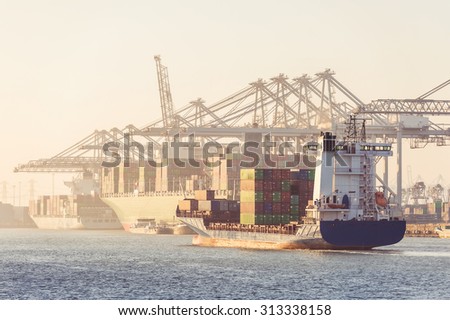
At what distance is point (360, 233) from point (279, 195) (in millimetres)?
14594

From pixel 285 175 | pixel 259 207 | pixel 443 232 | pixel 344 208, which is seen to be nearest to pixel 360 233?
pixel 344 208

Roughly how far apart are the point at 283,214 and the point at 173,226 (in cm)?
7301

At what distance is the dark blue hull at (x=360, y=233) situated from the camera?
89.6m

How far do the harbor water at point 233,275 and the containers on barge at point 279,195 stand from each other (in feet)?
20.8

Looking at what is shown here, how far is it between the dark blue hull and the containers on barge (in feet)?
40.0

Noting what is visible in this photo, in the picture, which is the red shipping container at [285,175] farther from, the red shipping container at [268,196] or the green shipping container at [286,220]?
the green shipping container at [286,220]

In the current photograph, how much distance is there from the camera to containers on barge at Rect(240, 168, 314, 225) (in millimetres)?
103188

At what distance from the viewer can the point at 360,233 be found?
295ft

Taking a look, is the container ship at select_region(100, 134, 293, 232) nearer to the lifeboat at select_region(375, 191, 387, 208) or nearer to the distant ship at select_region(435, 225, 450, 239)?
the distant ship at select_region(435, 225, 450, 239)

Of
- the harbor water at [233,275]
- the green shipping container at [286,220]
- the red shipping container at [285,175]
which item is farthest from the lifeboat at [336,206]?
the red shipping container at [285,175]

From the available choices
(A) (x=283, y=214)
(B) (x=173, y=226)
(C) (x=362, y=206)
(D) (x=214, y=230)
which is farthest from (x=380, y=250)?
(B) (x=173, y=226)

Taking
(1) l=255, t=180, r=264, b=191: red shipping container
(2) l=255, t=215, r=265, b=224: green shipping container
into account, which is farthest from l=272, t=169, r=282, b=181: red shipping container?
(2) l=255, t=215, r=265, b=224: green shipping container

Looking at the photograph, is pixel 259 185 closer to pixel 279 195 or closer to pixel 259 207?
pixel 259 207

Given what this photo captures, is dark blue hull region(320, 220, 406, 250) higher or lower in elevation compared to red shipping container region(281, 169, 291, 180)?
lower
